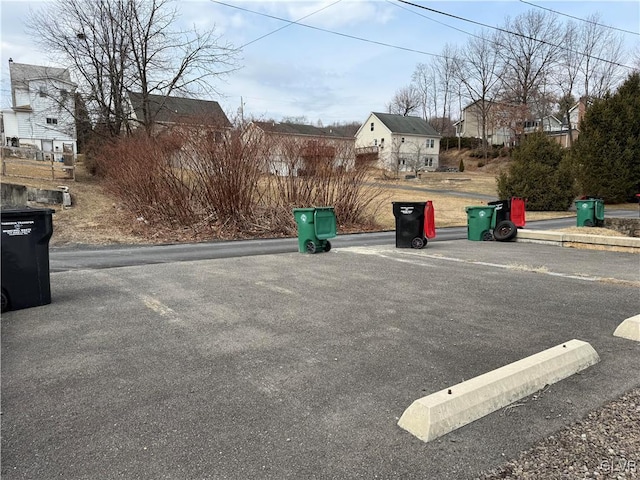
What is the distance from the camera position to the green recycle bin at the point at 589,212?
579 inches

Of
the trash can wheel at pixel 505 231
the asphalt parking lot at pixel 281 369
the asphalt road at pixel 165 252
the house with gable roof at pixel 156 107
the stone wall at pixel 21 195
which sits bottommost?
the asphalt parking lot at pixel 281 369

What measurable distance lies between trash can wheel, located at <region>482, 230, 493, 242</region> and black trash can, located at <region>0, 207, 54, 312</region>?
10207 millimetres

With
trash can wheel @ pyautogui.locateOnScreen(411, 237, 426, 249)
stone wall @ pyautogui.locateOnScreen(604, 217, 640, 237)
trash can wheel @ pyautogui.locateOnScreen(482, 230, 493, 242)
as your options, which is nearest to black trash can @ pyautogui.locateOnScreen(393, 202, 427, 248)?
trash can wheel @ pyautogui.locateOnScreen(411, 237, 426, 249)

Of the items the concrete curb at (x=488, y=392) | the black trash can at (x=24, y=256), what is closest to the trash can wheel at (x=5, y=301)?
the black trash can at (x=24, y=256)

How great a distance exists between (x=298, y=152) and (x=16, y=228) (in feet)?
33.2

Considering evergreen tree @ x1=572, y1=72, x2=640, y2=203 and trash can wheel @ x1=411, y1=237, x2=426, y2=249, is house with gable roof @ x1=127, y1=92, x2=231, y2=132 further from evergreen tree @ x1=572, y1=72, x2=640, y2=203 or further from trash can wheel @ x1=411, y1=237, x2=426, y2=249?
evergreen tree @ x1=572, y1=72, x2=640, y2=203

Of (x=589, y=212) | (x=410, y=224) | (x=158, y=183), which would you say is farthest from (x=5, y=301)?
(x=589, y=212)

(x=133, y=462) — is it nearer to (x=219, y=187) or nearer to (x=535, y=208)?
(x=219, y=187)

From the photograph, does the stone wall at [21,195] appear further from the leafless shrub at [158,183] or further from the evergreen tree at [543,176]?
the evergreen tree at [543,176]

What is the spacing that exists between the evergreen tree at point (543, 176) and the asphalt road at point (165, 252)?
12265mm

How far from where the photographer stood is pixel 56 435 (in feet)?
8.30

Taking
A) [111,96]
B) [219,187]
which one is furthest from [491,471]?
[111,96]

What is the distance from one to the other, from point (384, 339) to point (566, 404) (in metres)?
1.59

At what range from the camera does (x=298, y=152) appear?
14102mm
